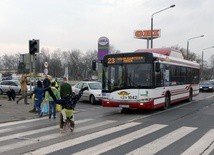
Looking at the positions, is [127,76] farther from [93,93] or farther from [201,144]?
[201,144]

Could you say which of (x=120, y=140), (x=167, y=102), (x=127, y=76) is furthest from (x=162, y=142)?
(x=167, y=102)

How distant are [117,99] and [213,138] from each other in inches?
286

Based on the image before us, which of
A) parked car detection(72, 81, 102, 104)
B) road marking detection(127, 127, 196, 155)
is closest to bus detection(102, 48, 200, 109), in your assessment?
road marking detection(127, 127, 196, 155)

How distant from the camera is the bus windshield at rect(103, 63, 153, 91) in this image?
17.6m

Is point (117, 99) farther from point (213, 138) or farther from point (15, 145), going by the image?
point (15, 145)

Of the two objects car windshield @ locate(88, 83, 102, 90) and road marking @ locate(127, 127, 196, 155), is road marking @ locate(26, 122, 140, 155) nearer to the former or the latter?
road marking @ locate(127, 127, 196, 155)

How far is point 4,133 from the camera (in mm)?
11797

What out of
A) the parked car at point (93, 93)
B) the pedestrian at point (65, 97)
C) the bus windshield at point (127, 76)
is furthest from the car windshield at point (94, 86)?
the pedestrian at point (65, 97)

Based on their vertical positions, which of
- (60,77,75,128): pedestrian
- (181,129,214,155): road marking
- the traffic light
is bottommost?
(181,129,214,155): road marking

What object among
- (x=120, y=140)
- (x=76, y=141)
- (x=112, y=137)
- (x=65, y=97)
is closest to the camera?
(x=76, y=141)

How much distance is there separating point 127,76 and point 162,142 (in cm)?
777

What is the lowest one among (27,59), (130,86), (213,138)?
(213,138)

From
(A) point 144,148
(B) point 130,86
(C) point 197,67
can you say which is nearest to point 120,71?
(B) point 130,86

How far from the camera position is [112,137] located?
11.0 meters
